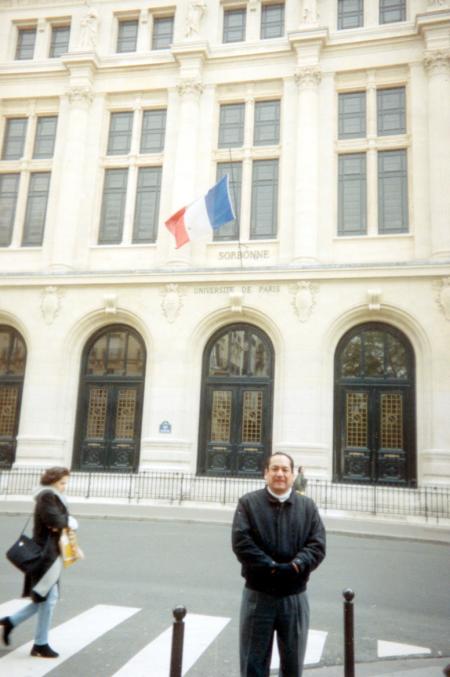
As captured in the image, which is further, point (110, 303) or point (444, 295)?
point (110, 303)

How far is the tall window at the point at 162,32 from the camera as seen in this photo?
80.8 ft

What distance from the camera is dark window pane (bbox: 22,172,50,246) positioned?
77.4ft

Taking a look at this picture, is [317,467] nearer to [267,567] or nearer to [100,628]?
[100,628]

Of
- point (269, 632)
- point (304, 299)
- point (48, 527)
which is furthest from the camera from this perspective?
point (304, 299)

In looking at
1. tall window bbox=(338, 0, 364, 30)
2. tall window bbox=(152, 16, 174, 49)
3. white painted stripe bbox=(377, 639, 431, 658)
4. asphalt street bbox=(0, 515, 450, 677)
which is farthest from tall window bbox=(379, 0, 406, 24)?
white painted stripe bbox=(377, 639, 431, 658)

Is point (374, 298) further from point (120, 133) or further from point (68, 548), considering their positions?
point (68, 548)

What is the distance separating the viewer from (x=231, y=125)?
920 inches

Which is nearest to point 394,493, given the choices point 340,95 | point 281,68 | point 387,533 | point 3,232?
point 387,533

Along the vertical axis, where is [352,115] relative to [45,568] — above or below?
above

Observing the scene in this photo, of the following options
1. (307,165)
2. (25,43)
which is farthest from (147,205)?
(25,43)

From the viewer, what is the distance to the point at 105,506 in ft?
55.9

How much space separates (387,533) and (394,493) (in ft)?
16.4

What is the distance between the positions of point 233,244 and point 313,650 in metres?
17.5

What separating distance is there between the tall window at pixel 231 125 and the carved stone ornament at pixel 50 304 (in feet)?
28.7
